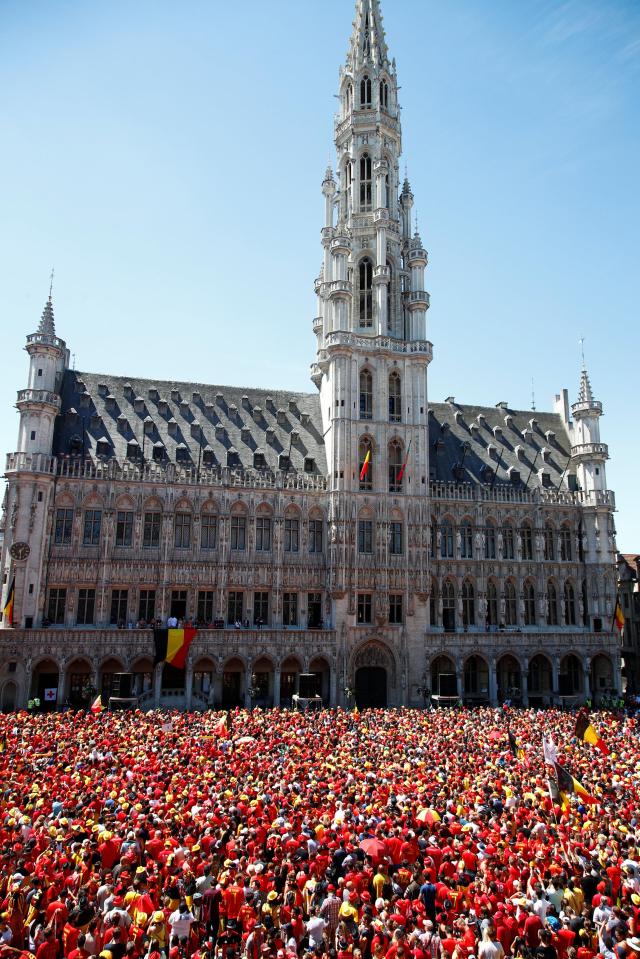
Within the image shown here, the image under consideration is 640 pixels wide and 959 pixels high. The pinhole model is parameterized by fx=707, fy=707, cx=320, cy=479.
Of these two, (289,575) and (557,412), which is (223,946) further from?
(557,412)

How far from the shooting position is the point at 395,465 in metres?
64.0

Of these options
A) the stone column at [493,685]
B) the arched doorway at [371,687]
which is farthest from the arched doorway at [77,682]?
the stone column at [493,685]

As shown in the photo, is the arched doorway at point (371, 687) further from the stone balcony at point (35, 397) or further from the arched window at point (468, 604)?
the stone balcony at point (35, 397)

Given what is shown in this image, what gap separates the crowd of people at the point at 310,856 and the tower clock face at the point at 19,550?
87.0 feet

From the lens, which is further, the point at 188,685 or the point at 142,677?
the point at 142,677

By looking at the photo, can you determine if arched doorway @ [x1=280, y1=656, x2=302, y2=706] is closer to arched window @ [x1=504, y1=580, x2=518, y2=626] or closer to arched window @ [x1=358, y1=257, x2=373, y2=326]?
arched window @ [x1=504, y1=580, x2=518, y2=626]

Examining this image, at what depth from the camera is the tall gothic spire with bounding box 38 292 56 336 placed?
58.2 meters

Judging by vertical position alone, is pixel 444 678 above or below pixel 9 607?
below

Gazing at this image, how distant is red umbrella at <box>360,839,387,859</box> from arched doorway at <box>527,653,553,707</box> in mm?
51479

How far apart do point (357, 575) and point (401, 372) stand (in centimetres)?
1950

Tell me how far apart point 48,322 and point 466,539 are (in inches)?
1619

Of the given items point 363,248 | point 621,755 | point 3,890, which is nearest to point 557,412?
point 363,248

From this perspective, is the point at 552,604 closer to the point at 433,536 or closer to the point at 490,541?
the point at 490,541

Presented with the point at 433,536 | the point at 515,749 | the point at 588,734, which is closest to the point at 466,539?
the point at 433,536
